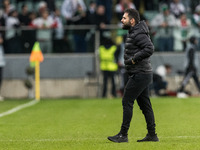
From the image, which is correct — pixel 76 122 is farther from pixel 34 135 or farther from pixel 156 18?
pixel 156 18

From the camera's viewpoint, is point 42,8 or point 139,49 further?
point 42,8

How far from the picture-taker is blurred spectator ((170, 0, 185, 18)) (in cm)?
2558

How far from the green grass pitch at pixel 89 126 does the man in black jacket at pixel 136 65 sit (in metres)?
0.44

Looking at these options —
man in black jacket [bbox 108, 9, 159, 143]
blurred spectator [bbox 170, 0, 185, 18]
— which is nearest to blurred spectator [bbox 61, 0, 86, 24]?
blurred spectator [bbox 170, 0, 185, 18]

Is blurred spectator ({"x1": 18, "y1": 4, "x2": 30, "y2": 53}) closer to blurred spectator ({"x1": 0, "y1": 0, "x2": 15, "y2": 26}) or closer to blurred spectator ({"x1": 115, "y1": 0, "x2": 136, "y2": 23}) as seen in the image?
blurred spectator ({"x1": 0, "y1": 0, "x2": 15, "y2": 26})

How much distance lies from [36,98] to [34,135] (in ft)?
Result: 38.0

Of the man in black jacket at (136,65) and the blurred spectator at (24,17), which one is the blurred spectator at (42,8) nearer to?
the blurred spectator at (24,17)

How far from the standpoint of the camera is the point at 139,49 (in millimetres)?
9484

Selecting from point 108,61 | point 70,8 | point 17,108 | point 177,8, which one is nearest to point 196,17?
point 177,8

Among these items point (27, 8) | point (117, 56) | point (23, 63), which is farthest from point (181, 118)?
point (27, 8)

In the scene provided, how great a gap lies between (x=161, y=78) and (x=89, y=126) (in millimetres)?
10240

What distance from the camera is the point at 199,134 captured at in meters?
10.8

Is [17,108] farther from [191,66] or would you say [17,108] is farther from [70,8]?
[70,8]

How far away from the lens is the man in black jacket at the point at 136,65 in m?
9.41
